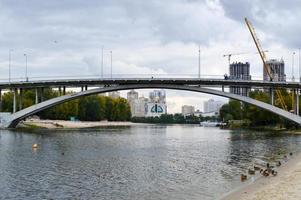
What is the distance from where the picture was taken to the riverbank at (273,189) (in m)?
24.8

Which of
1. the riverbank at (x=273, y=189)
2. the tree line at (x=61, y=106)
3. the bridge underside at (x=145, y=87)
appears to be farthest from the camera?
the tree line at (x=61, y=106)

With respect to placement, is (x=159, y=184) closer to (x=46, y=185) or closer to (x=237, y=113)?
(x=46, y=185)

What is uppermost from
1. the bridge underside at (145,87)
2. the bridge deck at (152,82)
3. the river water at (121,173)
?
the bridge deck at (152,82)

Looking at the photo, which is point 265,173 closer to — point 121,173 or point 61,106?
point 121,173

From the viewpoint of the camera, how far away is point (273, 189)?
27281 mm

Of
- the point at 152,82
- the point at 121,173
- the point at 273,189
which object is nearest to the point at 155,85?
the point at 152,82

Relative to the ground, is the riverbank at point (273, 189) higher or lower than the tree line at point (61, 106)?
lower

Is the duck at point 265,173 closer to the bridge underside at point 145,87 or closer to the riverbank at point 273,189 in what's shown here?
the riverbank at point 273,189

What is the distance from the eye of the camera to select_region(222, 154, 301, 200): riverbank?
2481cm

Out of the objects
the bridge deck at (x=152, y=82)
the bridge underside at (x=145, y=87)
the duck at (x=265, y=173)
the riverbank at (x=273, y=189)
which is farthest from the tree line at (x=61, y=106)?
the riverbank at (x=273, y=189)

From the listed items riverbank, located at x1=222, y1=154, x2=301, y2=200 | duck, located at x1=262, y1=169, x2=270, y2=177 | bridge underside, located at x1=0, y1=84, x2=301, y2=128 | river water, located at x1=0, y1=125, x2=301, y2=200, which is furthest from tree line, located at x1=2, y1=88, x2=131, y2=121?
riverbank, located at x1=222, y1=154, x2=301, y2=200

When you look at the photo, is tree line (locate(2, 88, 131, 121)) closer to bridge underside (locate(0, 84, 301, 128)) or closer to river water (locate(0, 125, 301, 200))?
bridge underside (locate(0, 84, 301, 128))

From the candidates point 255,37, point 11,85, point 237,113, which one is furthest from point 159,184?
point 237,113

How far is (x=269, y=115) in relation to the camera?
438ft
